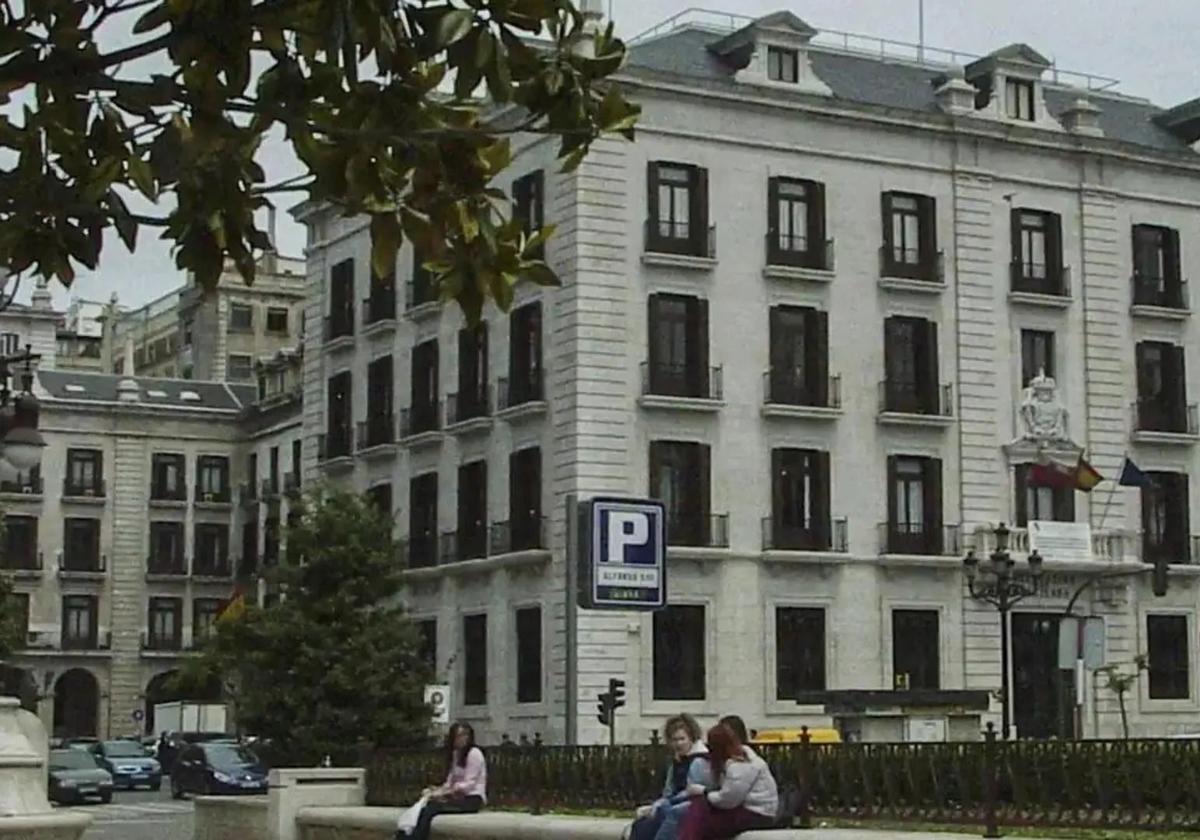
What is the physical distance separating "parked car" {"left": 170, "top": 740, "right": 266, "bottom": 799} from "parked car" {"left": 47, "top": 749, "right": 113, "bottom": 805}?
68.9 inches

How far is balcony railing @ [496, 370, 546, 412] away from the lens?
48.7m

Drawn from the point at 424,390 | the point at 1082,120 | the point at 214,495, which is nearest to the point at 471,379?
the point at 424,390

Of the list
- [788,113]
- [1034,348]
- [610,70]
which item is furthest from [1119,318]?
[610,70]

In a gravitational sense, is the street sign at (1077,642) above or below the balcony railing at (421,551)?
below

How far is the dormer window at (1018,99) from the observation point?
53719mm

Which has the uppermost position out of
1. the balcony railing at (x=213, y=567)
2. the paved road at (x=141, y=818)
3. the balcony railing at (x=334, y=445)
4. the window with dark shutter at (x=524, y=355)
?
the window with dark shutter at (x=524, y=355)

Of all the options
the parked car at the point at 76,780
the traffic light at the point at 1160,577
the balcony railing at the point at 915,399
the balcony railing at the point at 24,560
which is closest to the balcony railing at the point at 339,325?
the parked car at the point at 76,780

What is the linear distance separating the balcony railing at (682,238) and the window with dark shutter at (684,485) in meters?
4.08

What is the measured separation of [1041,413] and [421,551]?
14612 millimetres

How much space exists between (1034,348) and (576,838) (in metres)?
36.3

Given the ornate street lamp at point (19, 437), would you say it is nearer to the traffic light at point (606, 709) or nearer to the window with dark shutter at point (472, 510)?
the traffic light at point (606, 709)

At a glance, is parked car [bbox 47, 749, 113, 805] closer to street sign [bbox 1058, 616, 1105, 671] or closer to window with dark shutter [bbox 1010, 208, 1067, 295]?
window with dark shutter [bbox 1010, 208, 1067, 295]

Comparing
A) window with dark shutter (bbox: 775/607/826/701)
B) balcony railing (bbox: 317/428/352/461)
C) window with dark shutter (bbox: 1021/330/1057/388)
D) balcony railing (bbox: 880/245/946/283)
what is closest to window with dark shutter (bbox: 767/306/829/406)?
balcony railing (bbox: 880/245/946/283)

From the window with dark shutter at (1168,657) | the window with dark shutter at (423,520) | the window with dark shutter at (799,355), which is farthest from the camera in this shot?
the window with dark shutter at (1168,657)
